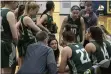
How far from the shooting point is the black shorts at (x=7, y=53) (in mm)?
3510

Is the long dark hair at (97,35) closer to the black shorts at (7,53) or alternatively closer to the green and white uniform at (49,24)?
the black shorts at (7,53)

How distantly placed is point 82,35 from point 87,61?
177 cm

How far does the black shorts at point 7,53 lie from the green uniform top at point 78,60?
70 cm

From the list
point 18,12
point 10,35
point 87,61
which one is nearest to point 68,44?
point 87,61

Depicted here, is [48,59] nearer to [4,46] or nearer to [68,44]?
[68,44]

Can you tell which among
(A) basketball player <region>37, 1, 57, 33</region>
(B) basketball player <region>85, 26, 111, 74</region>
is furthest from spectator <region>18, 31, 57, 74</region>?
(A) basketball player <region>37, 1, 57, 33</region>

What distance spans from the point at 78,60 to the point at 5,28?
0.94 metres

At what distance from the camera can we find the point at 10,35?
3.60 meters

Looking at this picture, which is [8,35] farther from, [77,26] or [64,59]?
[77,26]

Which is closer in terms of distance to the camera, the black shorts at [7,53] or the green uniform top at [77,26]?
the black shorts at [7,53]

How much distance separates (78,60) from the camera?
11.4 ft

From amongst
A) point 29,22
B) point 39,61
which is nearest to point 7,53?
point 39,61

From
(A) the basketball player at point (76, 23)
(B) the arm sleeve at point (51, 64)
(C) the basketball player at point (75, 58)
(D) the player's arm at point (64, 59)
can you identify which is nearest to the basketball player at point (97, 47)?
(C) the basketball player at point (75, 58)

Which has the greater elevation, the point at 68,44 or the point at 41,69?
the point at 68,44
